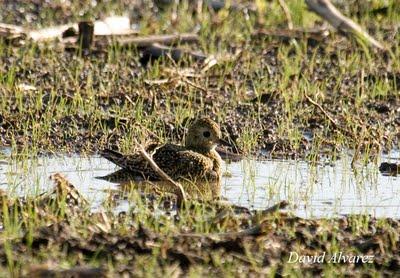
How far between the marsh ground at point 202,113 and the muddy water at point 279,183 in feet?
0.79

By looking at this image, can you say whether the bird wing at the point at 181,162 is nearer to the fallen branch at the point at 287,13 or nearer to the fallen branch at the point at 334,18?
the fallen branch at the point at 334,18

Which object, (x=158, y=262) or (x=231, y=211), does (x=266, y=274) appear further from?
(x=231, y=211)

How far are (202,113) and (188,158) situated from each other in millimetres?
2047

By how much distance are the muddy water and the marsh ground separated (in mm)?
240

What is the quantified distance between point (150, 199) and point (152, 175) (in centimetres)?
97

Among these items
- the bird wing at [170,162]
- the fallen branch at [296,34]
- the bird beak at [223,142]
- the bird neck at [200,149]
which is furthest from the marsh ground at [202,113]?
the bird wing at [170,162]

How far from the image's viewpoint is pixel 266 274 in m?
6.93

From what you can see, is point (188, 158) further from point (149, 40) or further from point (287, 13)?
point (287, 13)

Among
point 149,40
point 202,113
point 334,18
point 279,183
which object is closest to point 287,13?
point 334,18

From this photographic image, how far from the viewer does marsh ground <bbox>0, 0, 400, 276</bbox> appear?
23.7 feet

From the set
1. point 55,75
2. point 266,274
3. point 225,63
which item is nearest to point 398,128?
point 225,63

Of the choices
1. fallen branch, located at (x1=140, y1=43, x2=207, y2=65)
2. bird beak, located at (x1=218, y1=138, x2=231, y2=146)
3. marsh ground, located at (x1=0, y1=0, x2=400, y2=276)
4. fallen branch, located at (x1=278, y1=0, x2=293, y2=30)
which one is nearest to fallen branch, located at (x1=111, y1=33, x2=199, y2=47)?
marsh ground, located at (x1=0, y1=0, x2=400, y2=276)

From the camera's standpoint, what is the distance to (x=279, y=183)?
9.73 m

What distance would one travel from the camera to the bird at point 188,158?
9773mm
